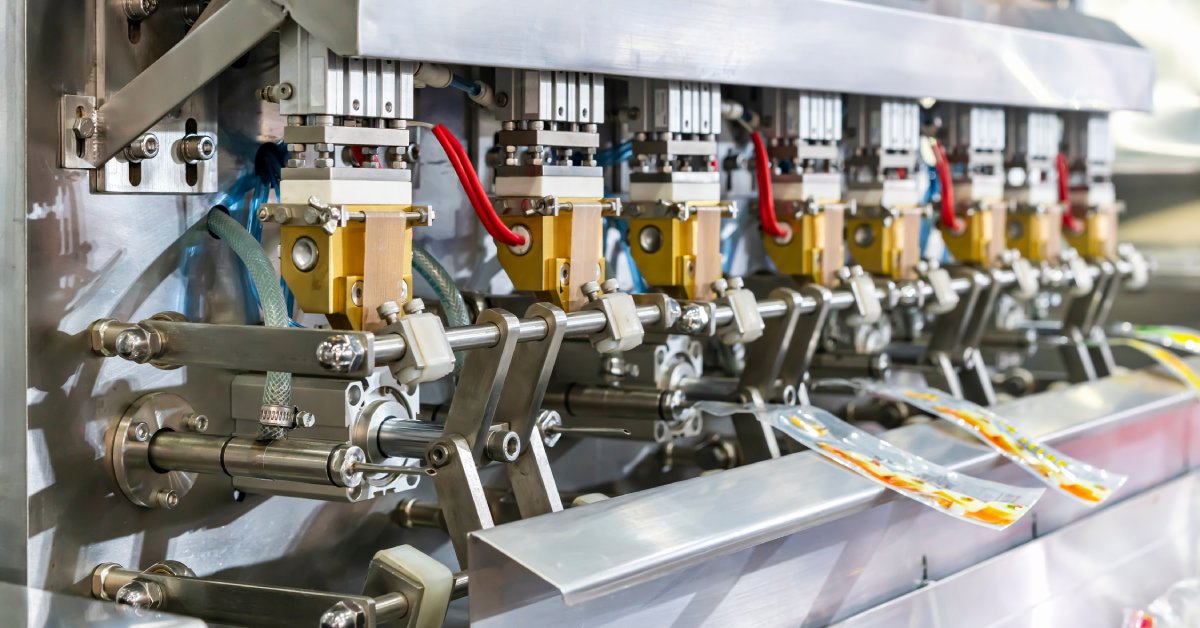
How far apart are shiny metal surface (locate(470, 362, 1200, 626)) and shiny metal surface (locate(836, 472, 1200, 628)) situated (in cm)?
3

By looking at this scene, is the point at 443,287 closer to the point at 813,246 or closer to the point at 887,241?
the point at 813,246

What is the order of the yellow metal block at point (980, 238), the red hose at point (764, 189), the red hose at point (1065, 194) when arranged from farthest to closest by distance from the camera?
the red hose at point (1065, 194)
the yellow metal block at point (980, 238)
the red hose at point (764, 189)

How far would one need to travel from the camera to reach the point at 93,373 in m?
1.28

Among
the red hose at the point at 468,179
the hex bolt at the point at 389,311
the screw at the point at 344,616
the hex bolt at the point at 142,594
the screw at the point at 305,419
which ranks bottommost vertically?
the hex bolt at the point at 142,594

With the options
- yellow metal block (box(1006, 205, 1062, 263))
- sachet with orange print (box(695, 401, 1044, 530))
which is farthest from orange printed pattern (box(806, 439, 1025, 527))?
yellow metal block (box(1006, 205, 1062, 263))

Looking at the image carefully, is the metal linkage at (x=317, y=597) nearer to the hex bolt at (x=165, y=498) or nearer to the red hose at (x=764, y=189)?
the hex bolt at (x=165, y=498)

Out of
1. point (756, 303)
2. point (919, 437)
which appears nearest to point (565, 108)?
point (756, 303)

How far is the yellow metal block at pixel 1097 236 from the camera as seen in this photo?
2570 millimetres

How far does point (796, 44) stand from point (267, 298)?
28.8 inches

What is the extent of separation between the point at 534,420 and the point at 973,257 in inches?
44.8

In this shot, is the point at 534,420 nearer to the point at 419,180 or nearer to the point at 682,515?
the point at 682,515

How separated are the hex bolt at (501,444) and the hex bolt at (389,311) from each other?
15 cm

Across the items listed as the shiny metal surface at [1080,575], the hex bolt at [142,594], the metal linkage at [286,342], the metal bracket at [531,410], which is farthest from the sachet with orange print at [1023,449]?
the hex bolt at [142,594]

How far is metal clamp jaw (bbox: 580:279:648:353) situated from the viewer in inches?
55.4
